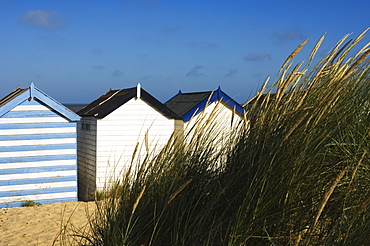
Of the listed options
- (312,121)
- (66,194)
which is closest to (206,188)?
(312,121)

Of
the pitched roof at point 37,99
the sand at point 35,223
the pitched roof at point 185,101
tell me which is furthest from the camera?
the pitched roof at point 185,101

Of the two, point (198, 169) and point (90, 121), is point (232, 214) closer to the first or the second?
point (198, 169)

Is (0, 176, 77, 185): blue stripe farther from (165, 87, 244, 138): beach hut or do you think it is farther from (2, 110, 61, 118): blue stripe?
(165, 87, 244, 138): beach hut

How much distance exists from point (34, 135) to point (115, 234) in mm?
6971

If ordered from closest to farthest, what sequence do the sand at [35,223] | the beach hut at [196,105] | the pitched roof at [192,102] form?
the sand at [35,223], the beach hut at [196,105], the pitched roof at [192,102]

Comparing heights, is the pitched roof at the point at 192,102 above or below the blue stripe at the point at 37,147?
above

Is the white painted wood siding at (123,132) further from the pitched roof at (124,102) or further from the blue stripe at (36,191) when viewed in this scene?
the blue stripe at (36,191)

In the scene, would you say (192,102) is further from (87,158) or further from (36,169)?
(36,169)

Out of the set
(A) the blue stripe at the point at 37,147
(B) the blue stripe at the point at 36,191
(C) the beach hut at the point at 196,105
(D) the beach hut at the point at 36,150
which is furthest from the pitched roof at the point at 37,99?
(C) the beach hut at the point at 196,105

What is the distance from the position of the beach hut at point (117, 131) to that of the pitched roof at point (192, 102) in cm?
52

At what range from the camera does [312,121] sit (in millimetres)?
3096

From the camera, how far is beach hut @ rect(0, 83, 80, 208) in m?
9.57

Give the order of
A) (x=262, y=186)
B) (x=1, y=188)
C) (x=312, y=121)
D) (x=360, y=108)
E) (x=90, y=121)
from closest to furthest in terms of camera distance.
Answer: (x=262, y=186) < (x=312, y=121) < (x=360, y=108) < (x=1, y=188) < (x=90, y=121)

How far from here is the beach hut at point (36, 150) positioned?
9.57m
